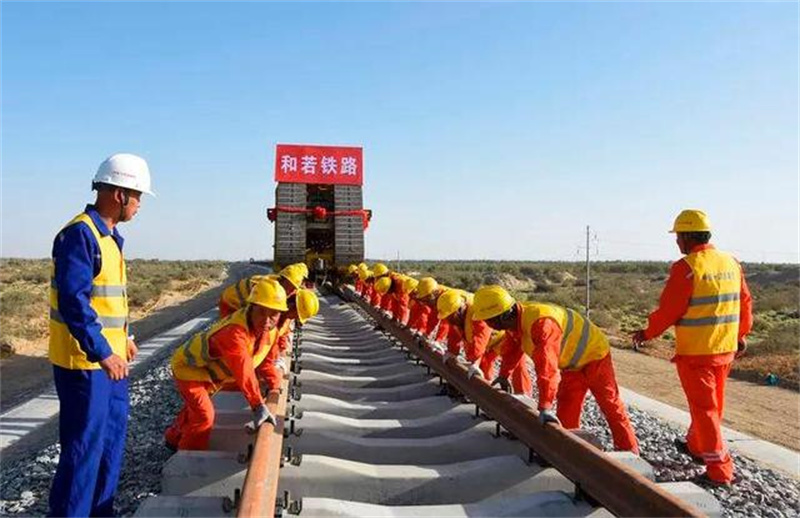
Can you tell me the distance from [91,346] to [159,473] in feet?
5.64

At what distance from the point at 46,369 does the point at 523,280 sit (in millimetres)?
46981

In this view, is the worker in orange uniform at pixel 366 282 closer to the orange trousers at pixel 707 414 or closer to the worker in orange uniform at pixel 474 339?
the worker in orange uniform at pixel 474 339

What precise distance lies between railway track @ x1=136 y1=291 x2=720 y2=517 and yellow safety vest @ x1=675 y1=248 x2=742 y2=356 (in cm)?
146

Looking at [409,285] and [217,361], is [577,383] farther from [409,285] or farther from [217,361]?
[409,285]

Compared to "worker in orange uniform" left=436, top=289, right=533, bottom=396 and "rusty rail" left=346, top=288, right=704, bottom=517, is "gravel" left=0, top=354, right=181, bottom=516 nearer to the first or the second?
"rusty rail" left=346, top=288, right=704, bottom=517

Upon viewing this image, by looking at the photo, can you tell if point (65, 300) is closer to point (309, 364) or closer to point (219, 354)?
point (219, 354)

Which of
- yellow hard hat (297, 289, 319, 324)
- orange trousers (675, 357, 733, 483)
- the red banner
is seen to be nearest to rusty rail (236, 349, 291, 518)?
yellow hard hat (297, 289, 319, 324)

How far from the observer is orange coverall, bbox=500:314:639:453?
Result: 4445 millimetres

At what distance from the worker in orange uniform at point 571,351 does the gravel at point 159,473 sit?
0.23 metres

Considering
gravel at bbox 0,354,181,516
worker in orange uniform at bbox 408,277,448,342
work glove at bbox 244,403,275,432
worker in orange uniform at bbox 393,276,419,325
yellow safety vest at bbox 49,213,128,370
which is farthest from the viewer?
worker in orange uniform at bbox 393,276,419,325

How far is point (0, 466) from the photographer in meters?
5.34

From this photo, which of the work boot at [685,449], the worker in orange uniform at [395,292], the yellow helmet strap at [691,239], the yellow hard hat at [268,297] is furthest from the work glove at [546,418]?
the worker in orange uniform at [395,292]

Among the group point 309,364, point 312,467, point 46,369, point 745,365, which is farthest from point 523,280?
point 312,467

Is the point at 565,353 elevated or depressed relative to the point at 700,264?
depressed
